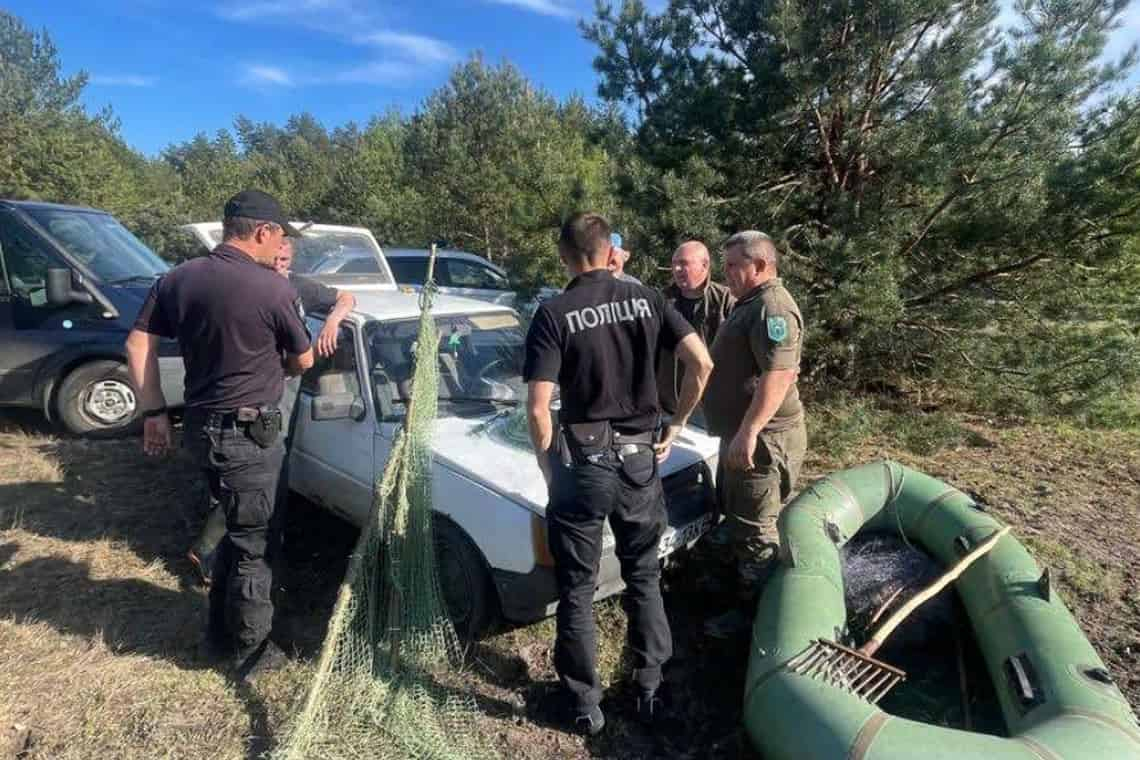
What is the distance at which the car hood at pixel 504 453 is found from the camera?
9.93 ft

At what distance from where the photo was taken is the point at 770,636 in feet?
8.96

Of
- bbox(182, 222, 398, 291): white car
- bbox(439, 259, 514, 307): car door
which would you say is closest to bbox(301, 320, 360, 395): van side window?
bbox(182, 222, 398, 291): white car

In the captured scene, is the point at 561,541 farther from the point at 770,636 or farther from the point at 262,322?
the point at 262,322

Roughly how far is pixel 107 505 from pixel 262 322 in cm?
294

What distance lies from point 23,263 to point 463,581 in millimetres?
5304

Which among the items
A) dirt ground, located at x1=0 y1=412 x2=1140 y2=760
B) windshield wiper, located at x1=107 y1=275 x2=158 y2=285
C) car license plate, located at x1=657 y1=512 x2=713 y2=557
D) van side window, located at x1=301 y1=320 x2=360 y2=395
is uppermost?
windshield wiper, located at x1=107 y1=275 x2=158 y2=285

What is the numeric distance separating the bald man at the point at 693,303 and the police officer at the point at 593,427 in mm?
1276

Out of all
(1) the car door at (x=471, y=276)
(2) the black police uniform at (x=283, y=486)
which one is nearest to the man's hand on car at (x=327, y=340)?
(2) the black police uniform at (x=283, y=486)

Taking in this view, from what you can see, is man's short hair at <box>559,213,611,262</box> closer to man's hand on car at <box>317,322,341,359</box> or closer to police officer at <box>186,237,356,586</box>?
police officer at <box>186,237,356,586</box>

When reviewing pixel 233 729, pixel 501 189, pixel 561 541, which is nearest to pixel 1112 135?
pixel 561 541

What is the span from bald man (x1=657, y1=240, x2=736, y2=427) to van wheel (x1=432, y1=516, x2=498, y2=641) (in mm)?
1517

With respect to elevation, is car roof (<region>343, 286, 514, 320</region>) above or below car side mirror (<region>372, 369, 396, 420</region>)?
above

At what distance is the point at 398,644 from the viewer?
2885 millimetres

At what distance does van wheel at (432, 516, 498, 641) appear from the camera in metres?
3.12
